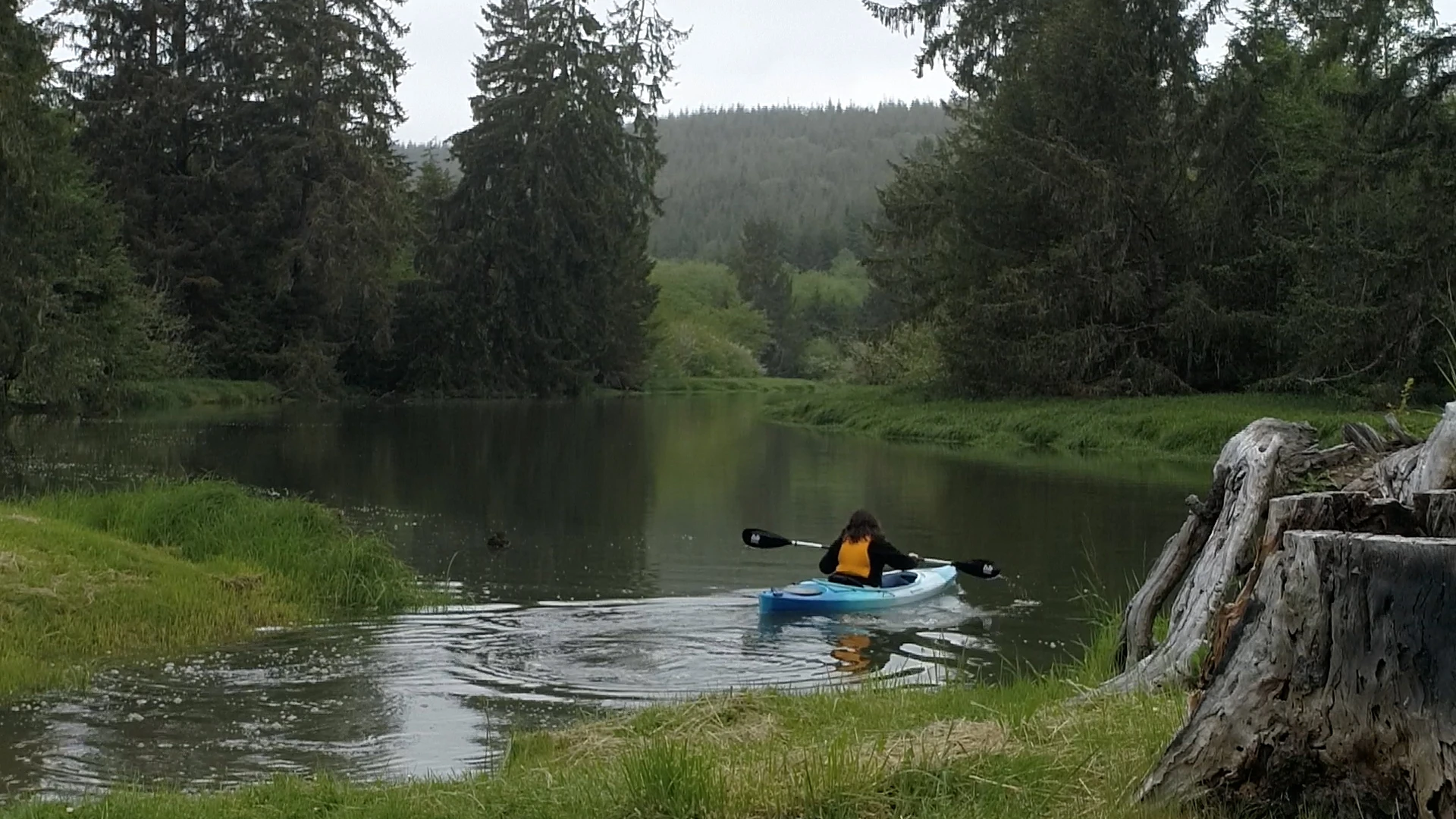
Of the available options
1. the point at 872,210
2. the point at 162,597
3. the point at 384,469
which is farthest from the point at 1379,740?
the point at 872,210

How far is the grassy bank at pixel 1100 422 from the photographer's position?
28672mm

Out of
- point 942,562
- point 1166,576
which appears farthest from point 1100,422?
point 1166,576

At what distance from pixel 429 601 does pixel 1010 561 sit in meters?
6.50

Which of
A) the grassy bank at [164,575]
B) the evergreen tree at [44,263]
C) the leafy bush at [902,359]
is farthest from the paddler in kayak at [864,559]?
the leafy bush at [902,359]

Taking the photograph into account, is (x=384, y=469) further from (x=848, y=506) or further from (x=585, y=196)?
(x=585, y=196)

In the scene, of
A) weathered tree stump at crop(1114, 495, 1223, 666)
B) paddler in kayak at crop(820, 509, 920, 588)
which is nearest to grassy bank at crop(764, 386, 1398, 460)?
paddler in kayak at crop(820, 509, 920, 588)

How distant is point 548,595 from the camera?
1393cm

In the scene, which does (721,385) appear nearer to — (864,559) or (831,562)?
(831,562)

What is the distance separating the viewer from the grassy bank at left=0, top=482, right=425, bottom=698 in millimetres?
10242

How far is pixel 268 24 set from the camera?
158ft

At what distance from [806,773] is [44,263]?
2778cm

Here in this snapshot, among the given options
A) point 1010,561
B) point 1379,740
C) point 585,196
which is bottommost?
point 1010,561

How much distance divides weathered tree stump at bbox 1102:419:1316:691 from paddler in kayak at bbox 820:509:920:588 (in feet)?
19.6

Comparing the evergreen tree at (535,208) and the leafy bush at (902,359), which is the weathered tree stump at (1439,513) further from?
the evergreen tree at (535,208)
